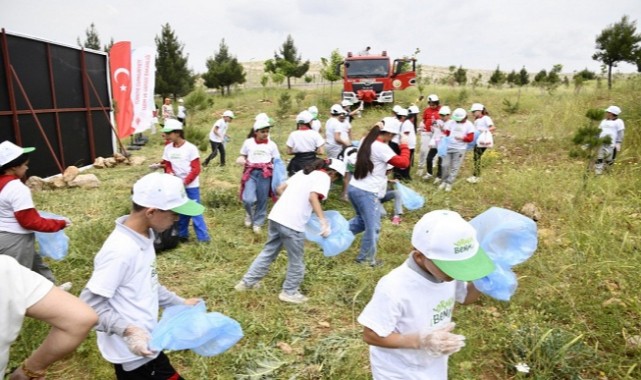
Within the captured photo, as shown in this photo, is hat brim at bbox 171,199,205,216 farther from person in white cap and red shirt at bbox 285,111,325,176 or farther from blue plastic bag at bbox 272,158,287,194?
person in white cap and red shirt at bbox 285,111,325,176

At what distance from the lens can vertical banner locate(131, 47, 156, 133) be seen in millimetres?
10273

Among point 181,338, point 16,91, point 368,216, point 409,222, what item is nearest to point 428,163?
point 409,222

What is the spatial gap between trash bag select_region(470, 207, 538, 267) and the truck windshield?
46.0ft

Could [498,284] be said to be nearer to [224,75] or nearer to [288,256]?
[288,256]

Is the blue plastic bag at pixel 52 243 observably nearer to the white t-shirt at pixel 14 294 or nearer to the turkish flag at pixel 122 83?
the white t-shirt at pixel 14 294

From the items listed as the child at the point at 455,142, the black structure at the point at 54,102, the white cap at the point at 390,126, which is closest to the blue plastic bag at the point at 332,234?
the white cap at the point at 390,126

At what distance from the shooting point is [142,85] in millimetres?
10469

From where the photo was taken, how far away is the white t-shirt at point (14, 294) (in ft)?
3.66

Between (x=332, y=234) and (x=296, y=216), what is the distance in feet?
1.29

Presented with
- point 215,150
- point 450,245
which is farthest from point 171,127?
point 215,150

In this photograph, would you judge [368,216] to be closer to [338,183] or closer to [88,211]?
[338,183]

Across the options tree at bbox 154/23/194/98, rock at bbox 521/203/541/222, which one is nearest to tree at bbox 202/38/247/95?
tree at bbox 154/23/194/98

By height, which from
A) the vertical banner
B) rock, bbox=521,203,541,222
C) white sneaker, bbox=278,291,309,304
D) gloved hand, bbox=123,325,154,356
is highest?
the vertical banner

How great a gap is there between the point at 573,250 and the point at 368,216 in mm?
1927
